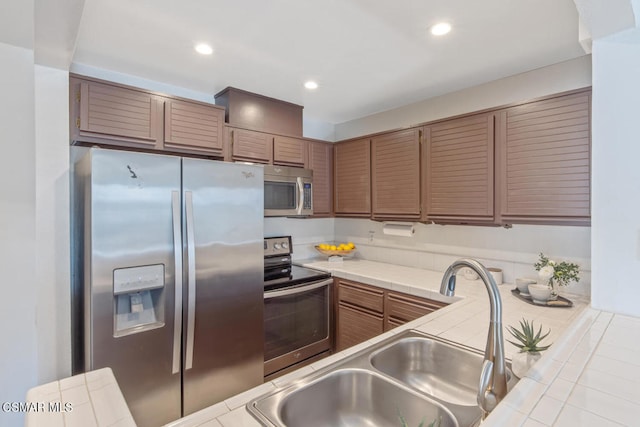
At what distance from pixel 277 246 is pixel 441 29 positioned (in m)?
2.13

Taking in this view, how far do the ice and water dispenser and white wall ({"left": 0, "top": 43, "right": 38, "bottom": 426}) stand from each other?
1.07 ft

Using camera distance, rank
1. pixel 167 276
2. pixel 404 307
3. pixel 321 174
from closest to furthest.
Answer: pixel 167 276 → pixel 404 307 → pixel 321 174

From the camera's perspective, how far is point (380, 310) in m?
2.40

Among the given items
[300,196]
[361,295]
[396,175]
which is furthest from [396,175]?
[361,295]

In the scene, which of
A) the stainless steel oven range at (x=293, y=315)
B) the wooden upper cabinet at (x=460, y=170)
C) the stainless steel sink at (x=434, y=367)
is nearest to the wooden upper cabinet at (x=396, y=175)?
the wooden upper cabinet at (x=460, y=170)

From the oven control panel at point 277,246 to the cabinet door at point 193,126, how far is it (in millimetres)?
937

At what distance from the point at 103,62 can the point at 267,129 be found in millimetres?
1233

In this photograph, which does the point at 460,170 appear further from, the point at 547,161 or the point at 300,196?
the point at 300,196

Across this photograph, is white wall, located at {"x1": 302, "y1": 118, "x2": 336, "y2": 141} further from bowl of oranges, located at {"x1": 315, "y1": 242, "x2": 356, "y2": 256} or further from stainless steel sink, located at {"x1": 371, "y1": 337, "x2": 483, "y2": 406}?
stainless steel sink, located at {"x1": 371, "y1": 337, "x2": 483, "y2": 406}

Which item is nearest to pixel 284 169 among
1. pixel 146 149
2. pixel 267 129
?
pixel 267 129

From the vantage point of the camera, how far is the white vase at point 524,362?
924mm

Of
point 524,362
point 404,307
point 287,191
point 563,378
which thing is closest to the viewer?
point 563,378

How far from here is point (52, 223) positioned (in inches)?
67.9

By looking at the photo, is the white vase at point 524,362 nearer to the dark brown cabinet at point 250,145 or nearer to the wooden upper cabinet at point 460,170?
the wooden upper cabinet at point 460,170
